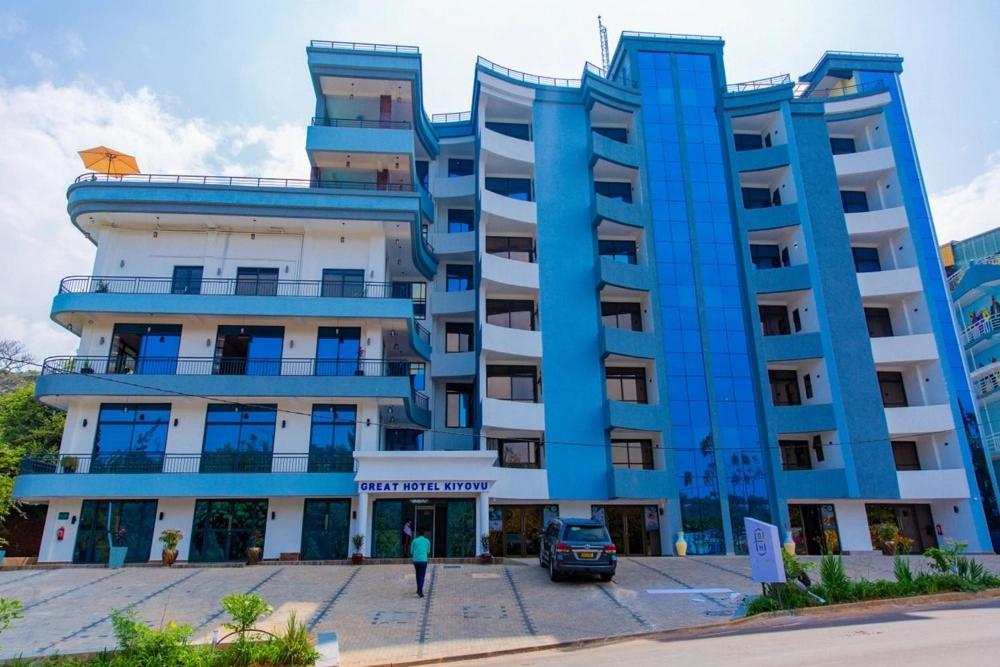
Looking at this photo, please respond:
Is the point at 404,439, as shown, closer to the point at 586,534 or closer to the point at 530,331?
the point at 530,331

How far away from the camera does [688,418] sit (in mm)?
31078

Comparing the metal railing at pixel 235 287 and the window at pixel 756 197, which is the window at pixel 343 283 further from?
the window at pixel 756 197

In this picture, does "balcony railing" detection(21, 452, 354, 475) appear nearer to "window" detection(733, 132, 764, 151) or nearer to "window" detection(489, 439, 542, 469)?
"window" detection(489, 439, 542, 469)

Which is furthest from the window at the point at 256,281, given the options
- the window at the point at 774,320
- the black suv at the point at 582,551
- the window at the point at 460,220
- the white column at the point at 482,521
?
the window at the point at 774,320

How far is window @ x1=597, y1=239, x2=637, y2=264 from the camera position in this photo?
34.7m

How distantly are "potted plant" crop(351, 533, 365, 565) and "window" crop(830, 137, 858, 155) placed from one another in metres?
34.6

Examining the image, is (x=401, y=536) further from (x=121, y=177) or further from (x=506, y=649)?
(x=121, y=177)

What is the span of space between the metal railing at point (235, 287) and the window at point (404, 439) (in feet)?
22.9

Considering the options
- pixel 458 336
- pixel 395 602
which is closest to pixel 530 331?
pixel 458 336

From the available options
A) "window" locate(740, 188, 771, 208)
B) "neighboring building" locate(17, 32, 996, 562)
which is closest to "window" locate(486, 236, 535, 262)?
"neighboring building" locate(17, 32, 996, 562)

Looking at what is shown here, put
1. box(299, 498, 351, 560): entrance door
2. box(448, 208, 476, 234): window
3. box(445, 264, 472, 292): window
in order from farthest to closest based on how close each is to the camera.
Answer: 1. box(448, 208, 476, 234): window
2. box(445, 264, 472, 292): window
3. box(299, 498, 351, 560): entrance door

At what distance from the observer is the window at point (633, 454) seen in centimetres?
3092

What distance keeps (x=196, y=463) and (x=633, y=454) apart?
65.4 feet

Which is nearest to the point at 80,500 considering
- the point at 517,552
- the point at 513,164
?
the point at 517,552
